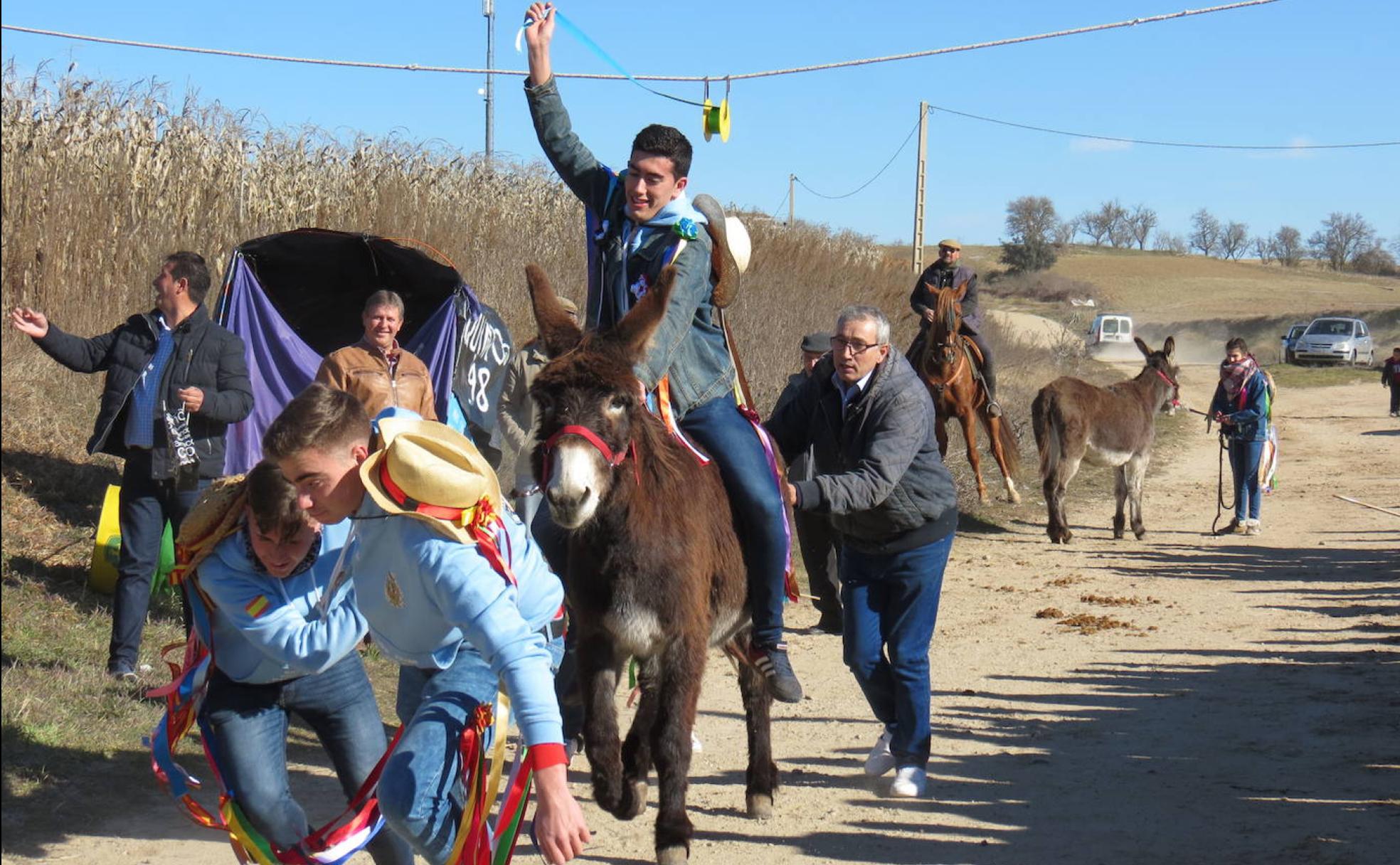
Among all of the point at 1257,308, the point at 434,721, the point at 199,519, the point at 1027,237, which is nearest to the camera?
the point at 434,721

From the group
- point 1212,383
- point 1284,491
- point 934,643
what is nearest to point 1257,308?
point 1212,383

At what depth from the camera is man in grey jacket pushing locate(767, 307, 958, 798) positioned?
627cm

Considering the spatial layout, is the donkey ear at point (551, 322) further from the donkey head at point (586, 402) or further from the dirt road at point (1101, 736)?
the dirt road at point (1101, 736)

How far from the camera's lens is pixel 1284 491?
19.1 metres

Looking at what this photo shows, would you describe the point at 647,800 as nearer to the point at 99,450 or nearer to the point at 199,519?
the point at 199,519

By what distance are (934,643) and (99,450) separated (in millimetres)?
5856

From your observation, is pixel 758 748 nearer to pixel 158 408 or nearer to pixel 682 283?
pixel 682 283

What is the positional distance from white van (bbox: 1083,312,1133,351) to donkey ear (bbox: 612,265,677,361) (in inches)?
1925

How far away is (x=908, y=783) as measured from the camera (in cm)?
646

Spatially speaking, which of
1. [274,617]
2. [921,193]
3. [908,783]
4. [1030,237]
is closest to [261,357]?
[908,783]

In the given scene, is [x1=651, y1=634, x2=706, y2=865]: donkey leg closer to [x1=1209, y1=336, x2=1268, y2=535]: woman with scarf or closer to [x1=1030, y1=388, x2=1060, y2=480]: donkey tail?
[x1=1030, y1=388, x2=1060, y2=480]: donkey tail

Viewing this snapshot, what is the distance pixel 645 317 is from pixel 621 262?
73cm

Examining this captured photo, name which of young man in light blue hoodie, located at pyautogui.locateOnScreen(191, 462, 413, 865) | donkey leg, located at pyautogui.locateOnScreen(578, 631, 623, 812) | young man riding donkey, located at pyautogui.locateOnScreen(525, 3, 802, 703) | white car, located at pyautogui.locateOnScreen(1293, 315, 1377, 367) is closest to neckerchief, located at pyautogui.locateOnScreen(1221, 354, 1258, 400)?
young man riding donkey, located at pyautogui.locateOnScreen(525, 3, 802, 703)

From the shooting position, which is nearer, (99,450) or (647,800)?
(647,800)
